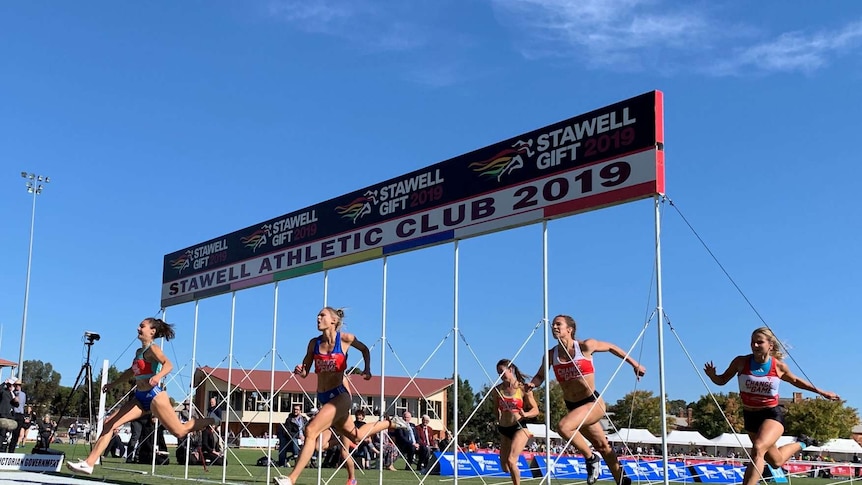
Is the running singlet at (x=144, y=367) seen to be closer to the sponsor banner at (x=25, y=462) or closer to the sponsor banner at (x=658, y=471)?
the sponsor banner at (x=25, y=462)

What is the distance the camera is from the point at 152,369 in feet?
32.5

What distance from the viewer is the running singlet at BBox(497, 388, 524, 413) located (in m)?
9.94

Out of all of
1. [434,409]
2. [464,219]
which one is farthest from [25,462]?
[464,219]

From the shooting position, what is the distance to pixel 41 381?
104 meters

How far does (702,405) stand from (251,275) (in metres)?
47.7

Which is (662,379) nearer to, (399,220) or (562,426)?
(562,426)

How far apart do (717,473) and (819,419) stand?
3809 cm

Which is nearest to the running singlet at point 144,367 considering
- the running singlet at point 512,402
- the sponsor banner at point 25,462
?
the sponsor banner at point 25,462

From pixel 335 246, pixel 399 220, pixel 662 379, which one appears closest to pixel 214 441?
pixel 335 246

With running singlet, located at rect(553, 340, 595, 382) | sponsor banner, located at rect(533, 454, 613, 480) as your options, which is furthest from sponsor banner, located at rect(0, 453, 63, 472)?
sponsor banner, located at rect(533, 454, 613, 480)

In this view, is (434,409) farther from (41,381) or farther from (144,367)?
(41,381)

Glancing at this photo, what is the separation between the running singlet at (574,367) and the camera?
890 cm

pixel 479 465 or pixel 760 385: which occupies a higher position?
pixel 760 385

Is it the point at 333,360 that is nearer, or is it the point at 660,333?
the point at 660,333
